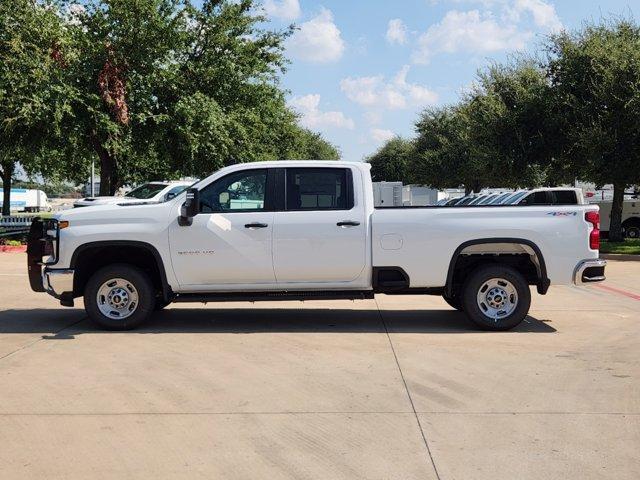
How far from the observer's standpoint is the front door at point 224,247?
26.7ft

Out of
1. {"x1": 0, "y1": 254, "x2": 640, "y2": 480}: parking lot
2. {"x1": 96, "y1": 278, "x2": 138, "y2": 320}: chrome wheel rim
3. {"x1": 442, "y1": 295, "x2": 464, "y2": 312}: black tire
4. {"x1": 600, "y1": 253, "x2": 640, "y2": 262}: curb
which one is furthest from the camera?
{"x1": 600, "y1": 253, "x2": 640, "y2": 262}: curb

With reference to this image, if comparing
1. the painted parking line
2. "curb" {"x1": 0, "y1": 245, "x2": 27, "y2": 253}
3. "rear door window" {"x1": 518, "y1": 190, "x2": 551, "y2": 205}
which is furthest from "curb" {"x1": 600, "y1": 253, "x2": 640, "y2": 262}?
"curb" {"x1": 0, "y1": 245, "x2": 27, "y2": 253}

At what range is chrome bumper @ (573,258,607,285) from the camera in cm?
829

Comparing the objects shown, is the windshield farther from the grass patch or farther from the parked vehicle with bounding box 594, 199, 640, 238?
the parked vehicle with bounding box 594, 199, 640, 238

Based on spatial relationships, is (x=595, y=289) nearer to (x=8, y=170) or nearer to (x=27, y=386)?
(x=27, y=386)

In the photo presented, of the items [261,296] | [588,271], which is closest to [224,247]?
[261,296]

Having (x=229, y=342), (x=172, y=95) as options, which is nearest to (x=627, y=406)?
(x=229, y=342)

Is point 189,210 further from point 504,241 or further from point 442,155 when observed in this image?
point 442,155

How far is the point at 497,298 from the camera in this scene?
8484 mm

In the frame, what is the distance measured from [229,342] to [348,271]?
5.21 feet

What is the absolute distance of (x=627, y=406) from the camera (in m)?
5.47

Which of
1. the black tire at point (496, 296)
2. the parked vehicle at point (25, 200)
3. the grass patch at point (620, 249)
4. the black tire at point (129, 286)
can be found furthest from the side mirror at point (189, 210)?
the parked vehicle at point (25, 200)

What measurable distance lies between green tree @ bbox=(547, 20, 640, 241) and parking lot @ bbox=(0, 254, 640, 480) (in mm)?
13910

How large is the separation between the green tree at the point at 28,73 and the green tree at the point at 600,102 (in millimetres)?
15592
